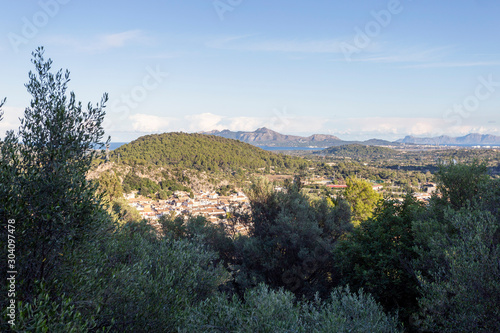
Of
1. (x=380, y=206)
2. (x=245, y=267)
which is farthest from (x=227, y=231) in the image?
(x=380, y=206)

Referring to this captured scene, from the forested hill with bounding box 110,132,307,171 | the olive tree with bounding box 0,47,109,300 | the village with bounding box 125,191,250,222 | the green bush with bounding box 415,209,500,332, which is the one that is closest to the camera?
the olive tree with bounding box 0,47,109,300

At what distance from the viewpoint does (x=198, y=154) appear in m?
96.9

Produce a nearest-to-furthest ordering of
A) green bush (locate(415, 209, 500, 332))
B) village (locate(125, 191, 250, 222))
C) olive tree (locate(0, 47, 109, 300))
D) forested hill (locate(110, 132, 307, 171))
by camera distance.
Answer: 1. olive tree (locate(0, 47, 109, 300))
2. green bush (locate(415, 209, 500, 332))
3. village (locate(125, 191, 250, 222))
4. forested hill (locate(110, 132, 307, 171))

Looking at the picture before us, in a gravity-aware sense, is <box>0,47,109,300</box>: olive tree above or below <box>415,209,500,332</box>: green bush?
above

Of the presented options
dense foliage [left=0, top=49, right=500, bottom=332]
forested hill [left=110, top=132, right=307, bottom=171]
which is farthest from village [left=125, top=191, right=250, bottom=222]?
forested hill [left=110, top=132, right=307, bottom=171]

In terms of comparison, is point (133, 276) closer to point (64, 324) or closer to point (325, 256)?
point (64, 324)

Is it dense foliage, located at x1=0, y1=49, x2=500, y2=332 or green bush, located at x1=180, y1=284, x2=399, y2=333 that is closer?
dense foliage, located at x1=0, y1=49, x2=500, y2=332

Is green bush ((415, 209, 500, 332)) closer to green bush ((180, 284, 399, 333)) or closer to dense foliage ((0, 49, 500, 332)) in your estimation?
dense foliage ((0, 49, 500, 332))

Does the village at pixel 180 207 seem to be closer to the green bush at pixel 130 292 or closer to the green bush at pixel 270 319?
the green bush at pixel 130 292

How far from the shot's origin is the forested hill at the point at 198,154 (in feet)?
290

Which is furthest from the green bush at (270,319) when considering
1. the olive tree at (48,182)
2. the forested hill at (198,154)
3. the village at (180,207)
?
the forested hill at (198,154)

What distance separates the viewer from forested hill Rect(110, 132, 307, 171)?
8831cm

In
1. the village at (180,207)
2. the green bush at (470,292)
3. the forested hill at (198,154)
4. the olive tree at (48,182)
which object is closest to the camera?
the olive tree at (48,182)

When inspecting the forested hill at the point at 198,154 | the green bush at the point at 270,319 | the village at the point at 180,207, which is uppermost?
the forested hill at the point at 198,154
